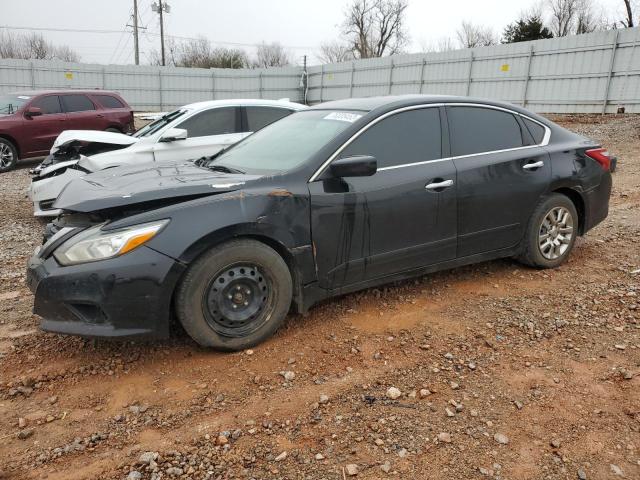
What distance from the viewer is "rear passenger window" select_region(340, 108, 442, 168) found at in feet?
11.8

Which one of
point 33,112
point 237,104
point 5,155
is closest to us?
point 237,104

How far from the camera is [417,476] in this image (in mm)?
2213

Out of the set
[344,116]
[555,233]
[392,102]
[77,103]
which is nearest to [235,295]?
[344,116]

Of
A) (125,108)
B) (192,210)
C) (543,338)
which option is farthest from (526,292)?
(125,108)

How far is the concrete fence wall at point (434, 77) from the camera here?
1484 centimetres

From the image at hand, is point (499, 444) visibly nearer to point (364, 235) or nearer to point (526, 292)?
point (364, 235)

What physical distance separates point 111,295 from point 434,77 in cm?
1993

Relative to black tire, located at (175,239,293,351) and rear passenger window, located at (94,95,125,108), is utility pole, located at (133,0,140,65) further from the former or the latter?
black tire, located at (175,239,293,351)

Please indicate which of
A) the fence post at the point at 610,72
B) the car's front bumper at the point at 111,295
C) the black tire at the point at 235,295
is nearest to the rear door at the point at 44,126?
the car's front bumper at the point at 111,295

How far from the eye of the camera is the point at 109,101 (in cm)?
→ 1224

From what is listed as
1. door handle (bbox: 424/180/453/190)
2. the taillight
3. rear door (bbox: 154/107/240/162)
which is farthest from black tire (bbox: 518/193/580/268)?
rear door (bbox: 154/107/240/162)

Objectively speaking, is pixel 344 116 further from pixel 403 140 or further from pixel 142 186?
pixel 142 186

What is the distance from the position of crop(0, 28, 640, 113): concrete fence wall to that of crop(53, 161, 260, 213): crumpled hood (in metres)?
14.9

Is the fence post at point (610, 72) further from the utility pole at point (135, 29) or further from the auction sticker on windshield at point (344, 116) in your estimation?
the utility pole at point (135, 29)
